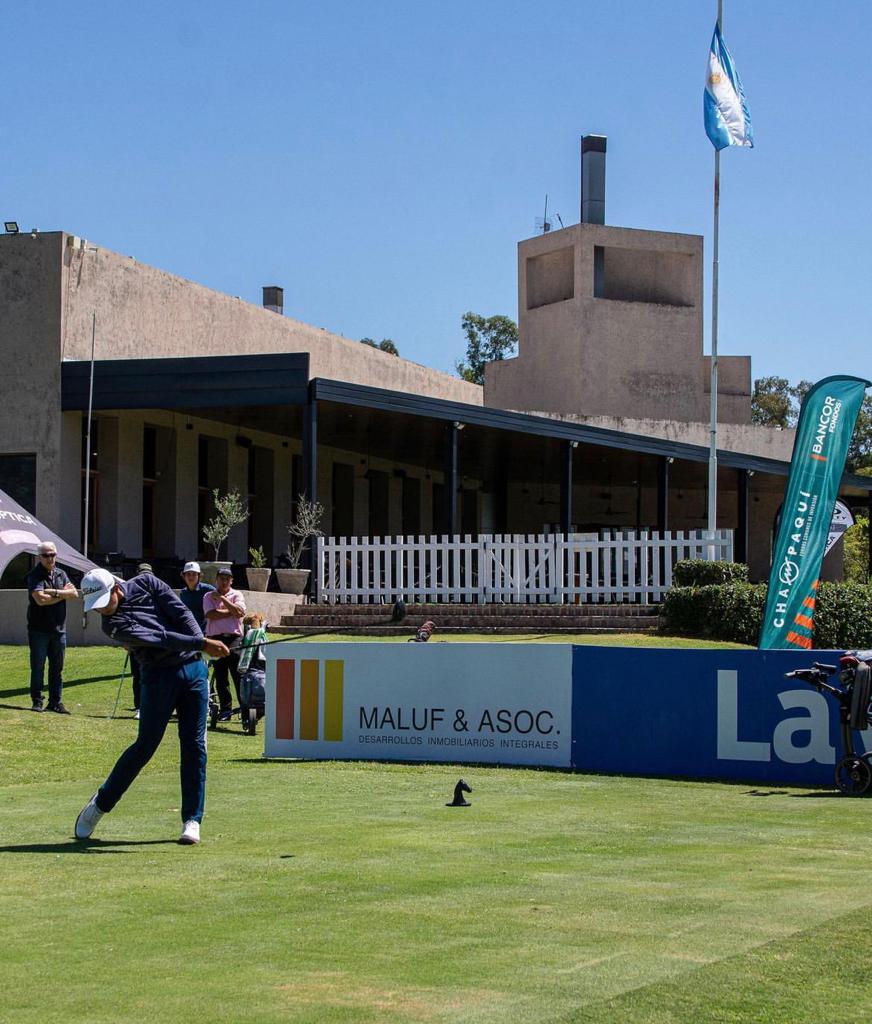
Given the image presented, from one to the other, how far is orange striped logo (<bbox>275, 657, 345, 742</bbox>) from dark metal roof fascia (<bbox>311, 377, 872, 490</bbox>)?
11.7 m

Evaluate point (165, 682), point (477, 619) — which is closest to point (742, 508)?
point (477, 619)

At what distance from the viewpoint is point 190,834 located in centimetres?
827

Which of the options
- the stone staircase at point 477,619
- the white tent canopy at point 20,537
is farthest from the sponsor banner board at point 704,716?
the stone staircase at point 477,619

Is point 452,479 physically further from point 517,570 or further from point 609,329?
point 609,329

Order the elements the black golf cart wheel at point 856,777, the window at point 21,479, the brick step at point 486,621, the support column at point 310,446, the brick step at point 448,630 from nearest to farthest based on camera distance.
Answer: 1. the black golf cart wheel at point 856,777
2. the brick step at point 448,630
3. the brick step at point 486,621
4. the support column at point 310,446
5. the window at point 21,479

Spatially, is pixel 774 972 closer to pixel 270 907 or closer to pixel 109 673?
pixel 270 907

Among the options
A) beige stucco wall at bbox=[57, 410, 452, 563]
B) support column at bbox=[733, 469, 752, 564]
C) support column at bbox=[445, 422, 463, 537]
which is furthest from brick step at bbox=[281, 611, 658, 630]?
support column at bbox=[733, 469, 752, 564]

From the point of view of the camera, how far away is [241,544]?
1250 inches

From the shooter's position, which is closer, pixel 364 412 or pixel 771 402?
pixel 364 412

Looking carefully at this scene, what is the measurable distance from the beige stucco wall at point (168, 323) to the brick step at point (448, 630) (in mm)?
7175

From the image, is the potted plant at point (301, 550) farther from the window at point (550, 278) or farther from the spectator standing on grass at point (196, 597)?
the window at point (550, 278)

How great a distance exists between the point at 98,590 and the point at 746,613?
14.6m

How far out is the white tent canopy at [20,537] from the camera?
17250 millimetres

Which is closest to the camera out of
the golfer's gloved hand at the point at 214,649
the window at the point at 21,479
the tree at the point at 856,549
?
the golfer's gloved hand at the point at 214,649
